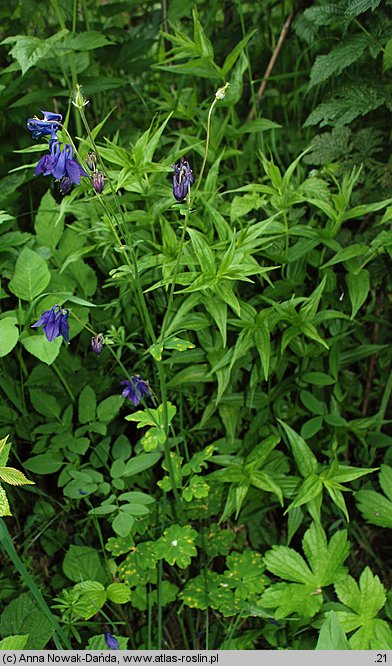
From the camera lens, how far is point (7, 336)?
131 cm

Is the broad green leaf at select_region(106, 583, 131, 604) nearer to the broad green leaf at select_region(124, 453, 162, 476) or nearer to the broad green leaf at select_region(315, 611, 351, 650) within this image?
the broad green leaf at select_region(124, 453, 162, 476)

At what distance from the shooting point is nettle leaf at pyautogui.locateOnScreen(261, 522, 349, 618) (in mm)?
1481

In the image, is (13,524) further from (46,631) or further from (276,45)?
(276,45)

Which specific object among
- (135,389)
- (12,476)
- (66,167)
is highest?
(66,167)

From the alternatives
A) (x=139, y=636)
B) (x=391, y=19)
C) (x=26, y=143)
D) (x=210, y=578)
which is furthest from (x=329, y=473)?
(x=26, y=143)

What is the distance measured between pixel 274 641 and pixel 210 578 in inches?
7.8

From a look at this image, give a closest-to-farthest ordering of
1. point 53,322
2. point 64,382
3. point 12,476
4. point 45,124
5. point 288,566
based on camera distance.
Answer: point 12,476
point 45,124
point 53,322
point 288,566
point 64,382

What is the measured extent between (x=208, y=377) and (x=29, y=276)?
1.45 ft

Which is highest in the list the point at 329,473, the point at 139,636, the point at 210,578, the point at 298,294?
the point at 298,294

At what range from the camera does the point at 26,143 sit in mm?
1981

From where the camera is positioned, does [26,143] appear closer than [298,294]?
No

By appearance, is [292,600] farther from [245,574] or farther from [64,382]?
[64,382]

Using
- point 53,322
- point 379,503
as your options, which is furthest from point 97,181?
point 379,503

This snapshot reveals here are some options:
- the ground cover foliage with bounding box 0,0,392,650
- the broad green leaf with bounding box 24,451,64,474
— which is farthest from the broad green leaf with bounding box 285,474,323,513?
the broad green leaf with bounding box 24,451,64,474
